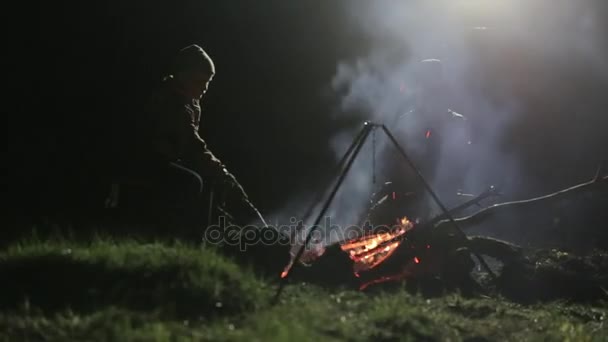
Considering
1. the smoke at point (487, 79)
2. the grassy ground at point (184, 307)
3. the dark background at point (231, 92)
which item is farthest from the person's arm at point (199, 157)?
the smoke at point (487, 79)

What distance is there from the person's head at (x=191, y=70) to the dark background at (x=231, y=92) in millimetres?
977

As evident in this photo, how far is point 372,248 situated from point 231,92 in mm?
6103

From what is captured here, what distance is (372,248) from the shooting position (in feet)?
26.9

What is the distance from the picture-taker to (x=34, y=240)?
6.17 m

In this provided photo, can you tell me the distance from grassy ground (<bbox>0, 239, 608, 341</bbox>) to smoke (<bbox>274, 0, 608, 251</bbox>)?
728 cm

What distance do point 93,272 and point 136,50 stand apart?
7.09 metres

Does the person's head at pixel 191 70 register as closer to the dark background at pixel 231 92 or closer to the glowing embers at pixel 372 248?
the dark background at pixel 231 92

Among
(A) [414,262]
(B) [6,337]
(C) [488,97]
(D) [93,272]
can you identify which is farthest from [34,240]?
(C) [488,97]

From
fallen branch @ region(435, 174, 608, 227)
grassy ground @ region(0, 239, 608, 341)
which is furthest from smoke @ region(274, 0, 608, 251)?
grassy ground @ region(0, 239, 608, 341)

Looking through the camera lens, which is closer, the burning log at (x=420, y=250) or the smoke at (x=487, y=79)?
the burning log at (x=420, y=250)

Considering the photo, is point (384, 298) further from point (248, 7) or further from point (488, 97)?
point (488, 97)

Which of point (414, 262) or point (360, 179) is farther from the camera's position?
point (360, 179)

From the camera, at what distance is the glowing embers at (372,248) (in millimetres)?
8039

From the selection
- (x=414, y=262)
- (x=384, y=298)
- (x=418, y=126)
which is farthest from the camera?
(x=418, y=126)
